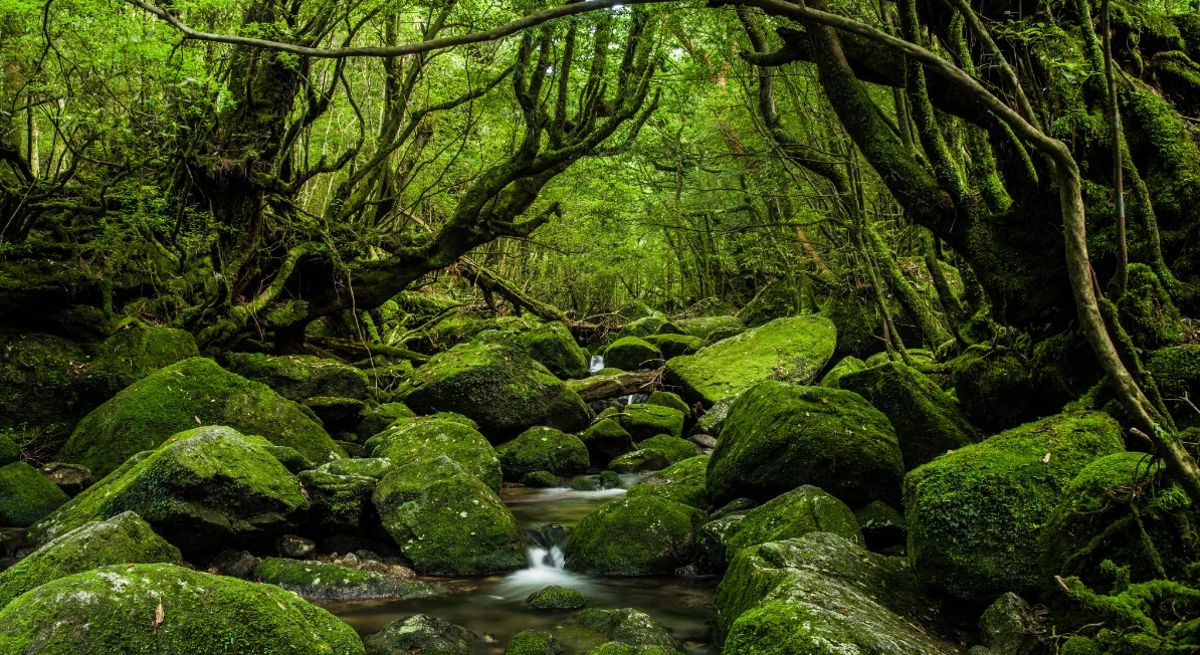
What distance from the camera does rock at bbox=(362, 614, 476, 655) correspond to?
4766mm

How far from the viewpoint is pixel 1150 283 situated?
4258 mm

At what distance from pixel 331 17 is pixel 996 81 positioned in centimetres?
921

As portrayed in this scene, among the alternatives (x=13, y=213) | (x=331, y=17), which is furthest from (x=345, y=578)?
(x=331, y=17)

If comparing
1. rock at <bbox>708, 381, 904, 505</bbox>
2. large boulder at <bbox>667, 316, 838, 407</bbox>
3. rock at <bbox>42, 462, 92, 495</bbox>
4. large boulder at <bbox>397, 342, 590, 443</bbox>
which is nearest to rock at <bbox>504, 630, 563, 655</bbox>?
rock at <bbox>708, 381, 904, 505</bbox>

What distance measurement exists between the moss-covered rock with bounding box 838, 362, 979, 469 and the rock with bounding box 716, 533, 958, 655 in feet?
6.44

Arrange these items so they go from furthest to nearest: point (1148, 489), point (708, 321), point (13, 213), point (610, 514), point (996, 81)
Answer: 1. point (708, 321)
2. point (13, 213)
3. point (610, 514)
4. point (996, 81)
5. point (1148, 489)

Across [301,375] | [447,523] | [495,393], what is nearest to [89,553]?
[447,523]

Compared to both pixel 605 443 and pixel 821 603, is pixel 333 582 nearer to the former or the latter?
pixel 821 603

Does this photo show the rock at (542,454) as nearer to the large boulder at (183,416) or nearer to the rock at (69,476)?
the large boulder at (183,416)

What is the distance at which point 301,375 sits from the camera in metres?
11.6

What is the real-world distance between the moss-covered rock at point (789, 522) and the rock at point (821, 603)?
61 centimetres

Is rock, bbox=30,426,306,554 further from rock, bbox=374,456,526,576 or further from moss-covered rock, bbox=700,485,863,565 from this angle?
moss-covered rock, bbox=700,485,863,565

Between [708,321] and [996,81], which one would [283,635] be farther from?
[708,321]

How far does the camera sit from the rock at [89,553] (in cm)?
448
